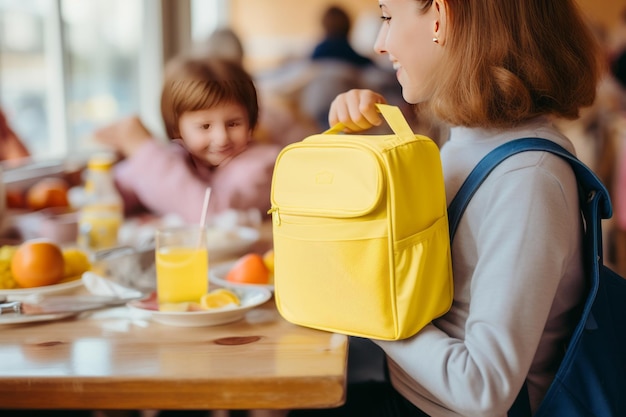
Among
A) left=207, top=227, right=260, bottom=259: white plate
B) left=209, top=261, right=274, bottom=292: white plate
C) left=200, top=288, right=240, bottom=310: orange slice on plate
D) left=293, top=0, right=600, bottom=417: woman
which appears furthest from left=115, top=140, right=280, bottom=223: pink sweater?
left=293, top=0, right=600, bottom=417: woman

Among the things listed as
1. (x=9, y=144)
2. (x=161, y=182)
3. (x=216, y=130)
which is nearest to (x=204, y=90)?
(x=216, y=130)

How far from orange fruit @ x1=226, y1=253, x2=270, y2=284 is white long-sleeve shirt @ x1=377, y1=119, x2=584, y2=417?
12.8 inches

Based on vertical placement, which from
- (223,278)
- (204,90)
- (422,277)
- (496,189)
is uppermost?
(204,90)

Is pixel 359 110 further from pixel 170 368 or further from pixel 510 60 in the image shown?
pixel 170 368

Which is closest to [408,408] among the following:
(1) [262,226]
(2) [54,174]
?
(1) [262,226]

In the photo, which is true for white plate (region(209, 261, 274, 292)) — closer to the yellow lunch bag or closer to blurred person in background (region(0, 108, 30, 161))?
the yellow lunch bag

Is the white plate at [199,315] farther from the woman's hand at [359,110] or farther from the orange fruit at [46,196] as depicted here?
the orange fruit at [46,196]

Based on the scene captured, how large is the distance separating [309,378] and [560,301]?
0.38 meters

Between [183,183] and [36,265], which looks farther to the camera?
[183,183]

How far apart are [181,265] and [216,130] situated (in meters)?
0.22

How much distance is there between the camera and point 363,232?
33.3 inches

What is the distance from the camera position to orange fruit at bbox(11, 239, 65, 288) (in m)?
Answer: 1.11

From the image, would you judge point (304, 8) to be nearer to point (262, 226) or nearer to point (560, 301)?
point (262, 226)

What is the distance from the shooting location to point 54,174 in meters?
2.21
